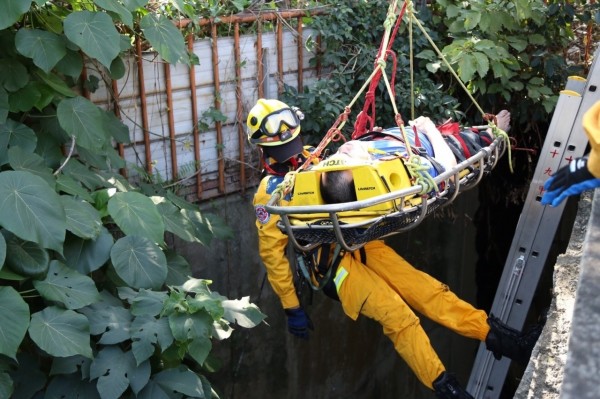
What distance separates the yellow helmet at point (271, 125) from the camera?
13.3 feet

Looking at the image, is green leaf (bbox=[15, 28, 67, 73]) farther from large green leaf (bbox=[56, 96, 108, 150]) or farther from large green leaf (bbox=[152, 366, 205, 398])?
large green leaf (bbox=[152, 366, 205, 398])

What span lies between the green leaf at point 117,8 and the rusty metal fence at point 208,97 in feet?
2.30

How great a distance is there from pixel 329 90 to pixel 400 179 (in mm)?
1696

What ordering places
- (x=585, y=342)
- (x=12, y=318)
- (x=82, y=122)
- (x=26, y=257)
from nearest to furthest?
1. (x=585, y=342)
2. (x=12, y=318)
3. (x=26, y=257)
4. (x=82, y=122)

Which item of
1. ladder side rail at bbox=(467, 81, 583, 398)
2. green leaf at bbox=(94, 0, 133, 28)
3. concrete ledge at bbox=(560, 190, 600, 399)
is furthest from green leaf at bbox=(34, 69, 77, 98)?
concrete ledge at bbox=(560, 190, 600, 399)

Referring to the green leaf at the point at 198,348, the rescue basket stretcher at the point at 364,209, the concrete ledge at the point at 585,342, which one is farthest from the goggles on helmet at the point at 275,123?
the concrete ledge at the point at 585,342

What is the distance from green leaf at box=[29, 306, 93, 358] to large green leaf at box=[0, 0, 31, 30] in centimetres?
119

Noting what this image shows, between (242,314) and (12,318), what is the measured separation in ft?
3.41

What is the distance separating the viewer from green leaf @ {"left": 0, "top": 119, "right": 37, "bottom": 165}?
3803mm

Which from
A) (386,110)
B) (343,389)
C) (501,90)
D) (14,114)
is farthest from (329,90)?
(343,389)

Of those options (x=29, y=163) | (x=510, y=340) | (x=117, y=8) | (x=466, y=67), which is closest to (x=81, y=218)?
(x=29, y=163)

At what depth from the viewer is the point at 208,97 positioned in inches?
195

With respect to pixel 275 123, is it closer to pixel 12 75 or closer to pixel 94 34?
pixel 94 34

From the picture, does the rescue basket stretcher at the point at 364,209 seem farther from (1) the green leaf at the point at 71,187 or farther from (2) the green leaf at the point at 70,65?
(2) the green leaf at the point at 70,65
